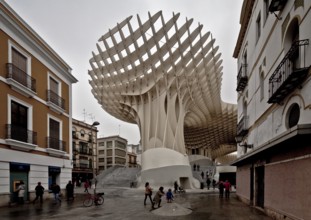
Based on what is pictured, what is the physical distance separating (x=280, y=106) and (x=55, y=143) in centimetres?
1752

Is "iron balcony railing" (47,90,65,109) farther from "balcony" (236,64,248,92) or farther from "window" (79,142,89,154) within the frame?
"window" (79,142,89,154)

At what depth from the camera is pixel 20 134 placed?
18812 mm

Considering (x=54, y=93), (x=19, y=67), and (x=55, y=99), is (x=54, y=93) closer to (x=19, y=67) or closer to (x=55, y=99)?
(x=55, y=99)

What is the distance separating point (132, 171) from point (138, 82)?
16.1 meters

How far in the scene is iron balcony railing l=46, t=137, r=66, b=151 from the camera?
22594mm

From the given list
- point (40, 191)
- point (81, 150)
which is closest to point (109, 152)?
point (81, 150)

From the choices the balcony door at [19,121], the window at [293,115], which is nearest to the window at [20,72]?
the balcony door at [19,121]

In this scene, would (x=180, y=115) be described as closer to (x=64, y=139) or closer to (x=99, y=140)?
(x=64, y=139)

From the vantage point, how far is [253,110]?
17469mm

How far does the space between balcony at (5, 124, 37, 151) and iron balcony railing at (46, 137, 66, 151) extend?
2111mm

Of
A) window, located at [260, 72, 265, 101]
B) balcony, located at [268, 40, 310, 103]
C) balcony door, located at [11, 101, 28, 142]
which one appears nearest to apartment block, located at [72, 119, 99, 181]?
balcony door, located at [11, 101, 28, 142]

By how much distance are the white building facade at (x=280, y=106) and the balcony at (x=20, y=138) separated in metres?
13.0

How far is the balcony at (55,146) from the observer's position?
22.4 metres

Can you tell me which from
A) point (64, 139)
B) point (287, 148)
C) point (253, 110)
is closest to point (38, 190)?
point (64, 139)
